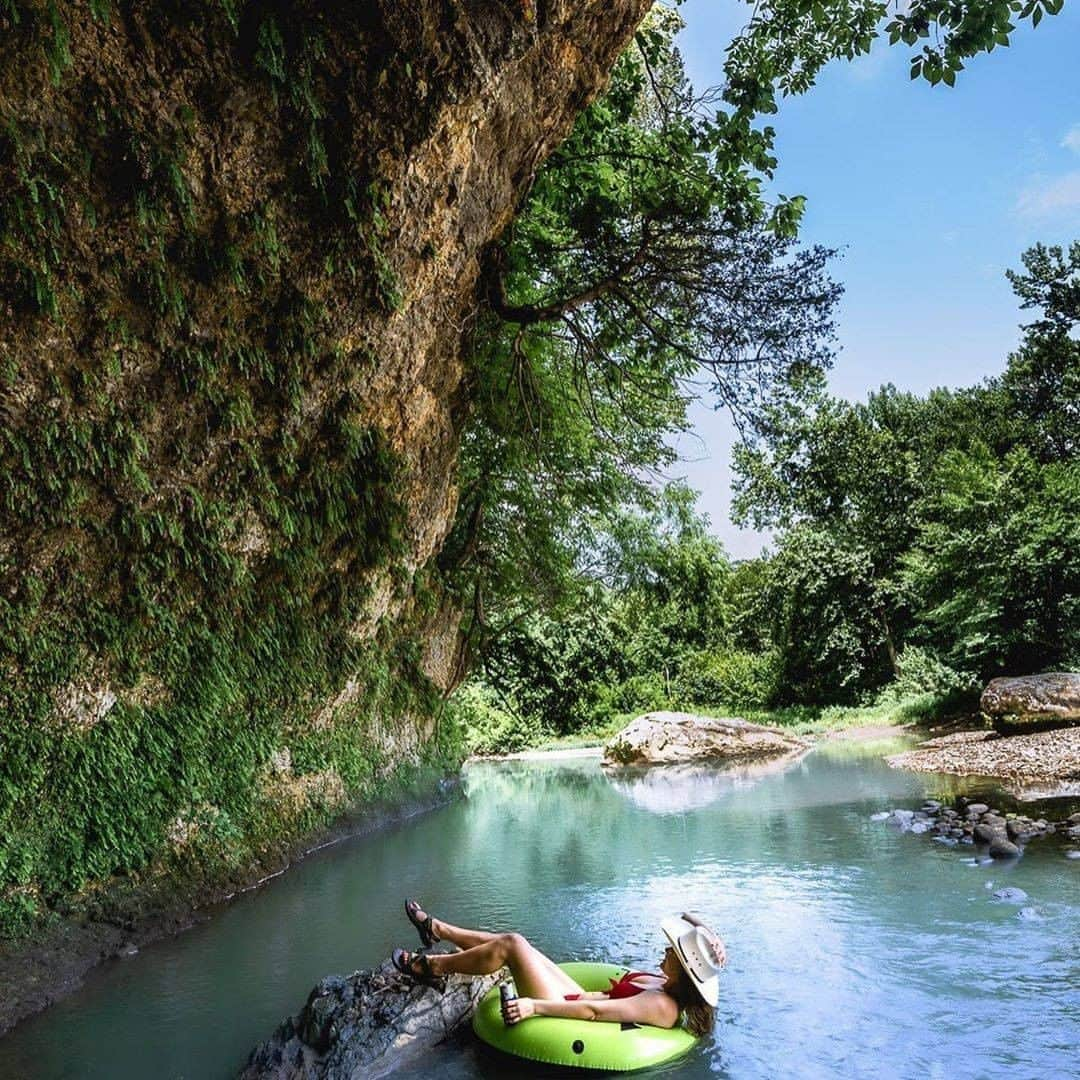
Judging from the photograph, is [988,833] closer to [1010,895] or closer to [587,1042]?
[1010,895]

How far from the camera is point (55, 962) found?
24.4ft

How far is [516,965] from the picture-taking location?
Result: 19.4 ft

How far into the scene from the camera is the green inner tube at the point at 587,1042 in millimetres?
5363

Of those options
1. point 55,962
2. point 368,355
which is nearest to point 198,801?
point 55,962

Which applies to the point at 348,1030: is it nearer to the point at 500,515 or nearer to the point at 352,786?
the point at 352,786

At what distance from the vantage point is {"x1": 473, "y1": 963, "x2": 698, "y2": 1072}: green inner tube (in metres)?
5.36

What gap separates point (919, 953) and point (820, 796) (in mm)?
8421

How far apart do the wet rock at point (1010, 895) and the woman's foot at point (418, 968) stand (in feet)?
18.1

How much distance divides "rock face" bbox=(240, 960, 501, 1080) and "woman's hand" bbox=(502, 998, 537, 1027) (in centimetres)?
67

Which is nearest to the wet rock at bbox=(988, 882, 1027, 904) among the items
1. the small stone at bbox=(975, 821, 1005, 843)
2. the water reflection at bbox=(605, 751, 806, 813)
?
the small stone at bbox=(975, 821, 1005, 843)

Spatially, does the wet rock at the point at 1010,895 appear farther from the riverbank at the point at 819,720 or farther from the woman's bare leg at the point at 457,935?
the riverbank at the point at 819,720

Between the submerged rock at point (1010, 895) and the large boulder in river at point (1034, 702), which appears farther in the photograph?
the large boulder in river at point (1034, 702)

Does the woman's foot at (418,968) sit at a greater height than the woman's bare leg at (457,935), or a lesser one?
lesser

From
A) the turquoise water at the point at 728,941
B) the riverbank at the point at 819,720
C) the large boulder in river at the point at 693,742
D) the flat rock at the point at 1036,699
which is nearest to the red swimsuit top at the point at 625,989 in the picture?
the turquoise water at the point at 728,941
